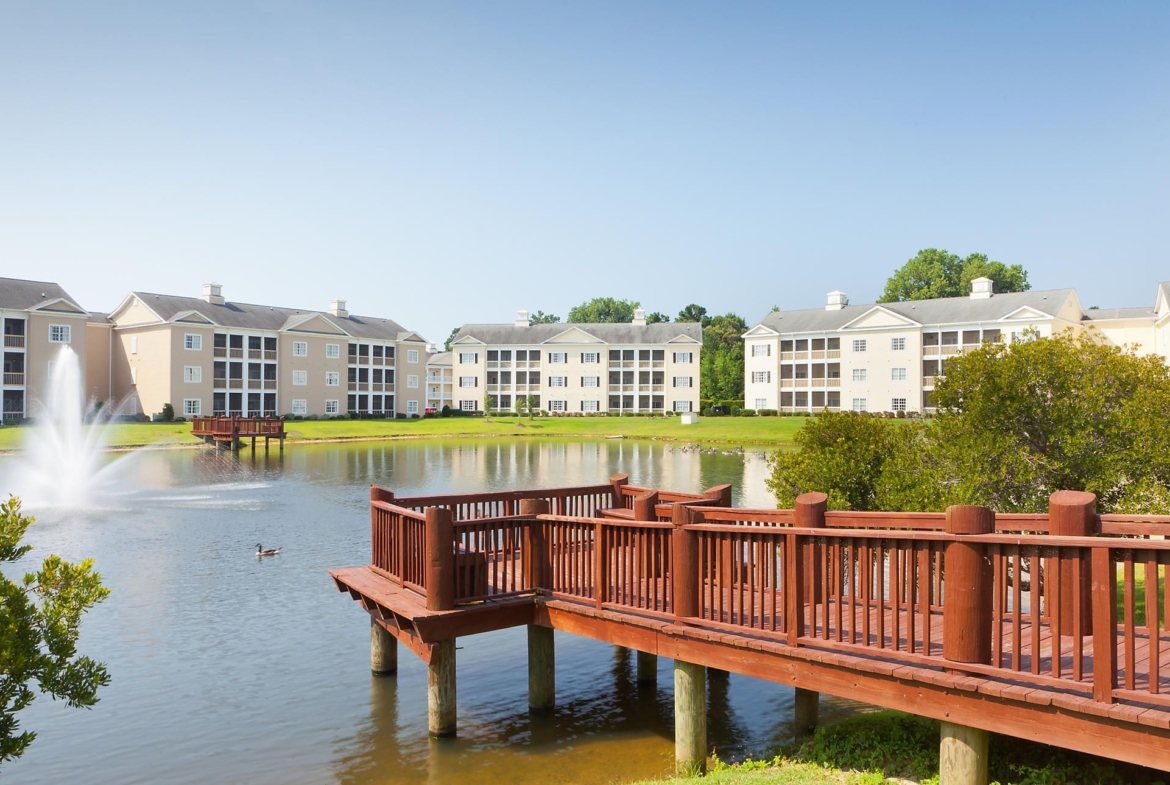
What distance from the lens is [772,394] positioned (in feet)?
304

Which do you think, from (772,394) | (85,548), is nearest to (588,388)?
(772,394)

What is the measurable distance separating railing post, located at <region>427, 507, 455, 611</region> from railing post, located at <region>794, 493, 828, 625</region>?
393cm

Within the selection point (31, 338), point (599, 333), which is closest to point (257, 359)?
point (31, 338)

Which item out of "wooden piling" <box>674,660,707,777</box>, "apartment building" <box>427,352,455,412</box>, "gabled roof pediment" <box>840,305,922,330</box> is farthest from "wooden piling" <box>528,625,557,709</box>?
"apartment building" <box>427,352,455,412</box>

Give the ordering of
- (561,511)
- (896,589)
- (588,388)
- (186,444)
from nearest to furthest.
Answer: (896,589) < (561,511) < (186,444) < (588,388)

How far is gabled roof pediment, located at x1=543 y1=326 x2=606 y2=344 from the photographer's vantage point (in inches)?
4104

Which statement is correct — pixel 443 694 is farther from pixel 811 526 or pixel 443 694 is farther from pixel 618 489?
pixel 811 526

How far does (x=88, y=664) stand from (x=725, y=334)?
4743 inches

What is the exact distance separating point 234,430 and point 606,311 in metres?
91.8

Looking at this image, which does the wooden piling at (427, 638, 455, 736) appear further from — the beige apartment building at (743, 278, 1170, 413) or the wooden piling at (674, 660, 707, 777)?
the beige apartment building at (743, 278, 1170, 413)

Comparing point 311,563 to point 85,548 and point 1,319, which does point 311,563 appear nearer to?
point 85,548

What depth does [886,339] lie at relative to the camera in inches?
3366

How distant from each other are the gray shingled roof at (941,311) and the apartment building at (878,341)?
91 mm

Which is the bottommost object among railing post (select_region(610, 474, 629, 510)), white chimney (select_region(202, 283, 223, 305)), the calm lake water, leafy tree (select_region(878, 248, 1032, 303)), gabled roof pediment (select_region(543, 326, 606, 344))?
the calm lake water
